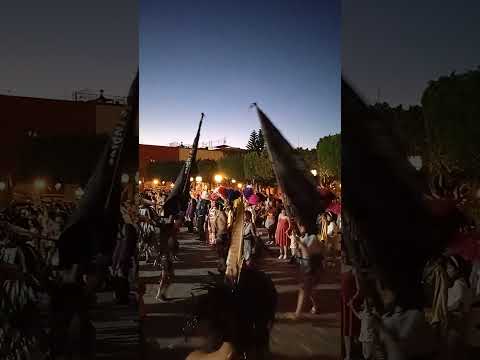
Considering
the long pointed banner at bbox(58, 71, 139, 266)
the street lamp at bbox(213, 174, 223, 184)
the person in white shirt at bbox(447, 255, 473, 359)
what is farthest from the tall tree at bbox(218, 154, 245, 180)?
the person in white shirt at bbox(447, 255, 473, 359)

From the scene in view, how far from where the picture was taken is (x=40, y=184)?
3.94m

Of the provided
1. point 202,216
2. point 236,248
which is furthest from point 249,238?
point 202,216

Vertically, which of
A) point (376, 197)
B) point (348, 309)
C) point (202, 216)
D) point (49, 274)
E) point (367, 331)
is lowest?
point (367, 331)

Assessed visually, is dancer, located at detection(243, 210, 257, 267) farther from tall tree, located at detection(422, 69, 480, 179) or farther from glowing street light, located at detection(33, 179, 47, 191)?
tall tree, located at detection(422, 69, 480, 179)

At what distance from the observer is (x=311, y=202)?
11.5 feet

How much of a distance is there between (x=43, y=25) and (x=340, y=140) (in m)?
2.40

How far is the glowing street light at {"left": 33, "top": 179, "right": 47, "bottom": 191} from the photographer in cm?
391

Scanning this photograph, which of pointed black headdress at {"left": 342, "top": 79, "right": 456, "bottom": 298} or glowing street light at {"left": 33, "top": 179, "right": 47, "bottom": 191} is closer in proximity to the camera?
pointed black headdress at {"left": 342, "top": 79, "right": 456, "bottom": 298}

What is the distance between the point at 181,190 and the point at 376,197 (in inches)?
57.0

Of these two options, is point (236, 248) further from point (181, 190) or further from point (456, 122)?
point (456, 122)

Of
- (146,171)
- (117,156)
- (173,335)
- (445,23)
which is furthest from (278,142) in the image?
(445,23)

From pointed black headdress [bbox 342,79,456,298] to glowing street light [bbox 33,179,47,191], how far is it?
7.66 feet

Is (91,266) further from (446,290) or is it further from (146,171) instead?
(446,290)

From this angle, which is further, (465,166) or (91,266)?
(465,166)
